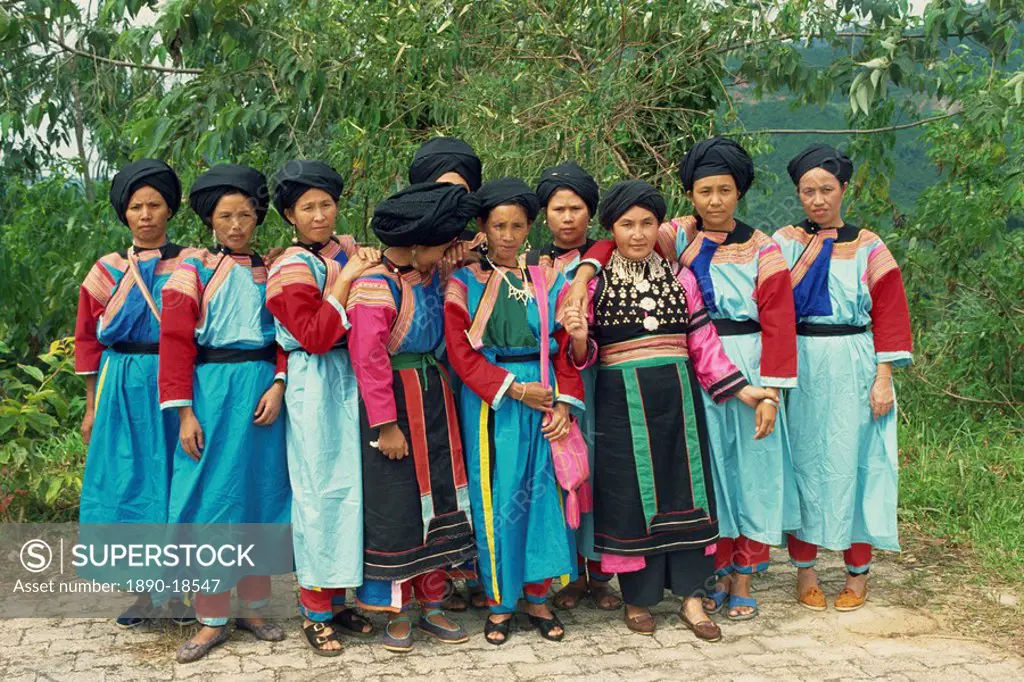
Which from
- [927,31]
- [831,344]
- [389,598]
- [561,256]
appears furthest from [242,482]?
[927,31]

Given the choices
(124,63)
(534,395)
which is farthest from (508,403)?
(124,63)

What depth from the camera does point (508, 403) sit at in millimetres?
3814

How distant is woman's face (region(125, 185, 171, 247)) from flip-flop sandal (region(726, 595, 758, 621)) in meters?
2.64

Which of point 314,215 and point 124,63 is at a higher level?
point 124,63

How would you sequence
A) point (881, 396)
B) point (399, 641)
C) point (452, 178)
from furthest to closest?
point (881, 396)
point (452, 178)
point (399, 641)

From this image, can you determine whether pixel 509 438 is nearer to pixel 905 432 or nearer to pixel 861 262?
pixel 861 262

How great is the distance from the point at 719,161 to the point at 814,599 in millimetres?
1820

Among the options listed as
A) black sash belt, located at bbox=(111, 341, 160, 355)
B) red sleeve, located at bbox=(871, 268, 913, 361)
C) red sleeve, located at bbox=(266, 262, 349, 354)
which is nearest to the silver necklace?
red sleeve, located at bbox=(266, 262, 349, 354)

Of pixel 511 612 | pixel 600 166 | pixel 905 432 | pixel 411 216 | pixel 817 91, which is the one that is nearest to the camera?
pixel 411 216

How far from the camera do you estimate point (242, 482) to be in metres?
3.75

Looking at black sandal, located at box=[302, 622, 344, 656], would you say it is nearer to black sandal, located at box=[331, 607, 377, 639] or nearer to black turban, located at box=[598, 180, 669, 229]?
black sandal, located at box=[331, 607, 377, 639]

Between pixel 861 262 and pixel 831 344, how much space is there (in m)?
0.34

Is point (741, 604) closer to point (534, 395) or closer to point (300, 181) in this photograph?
point (534, 395)

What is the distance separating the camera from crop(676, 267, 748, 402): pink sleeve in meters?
3.96
